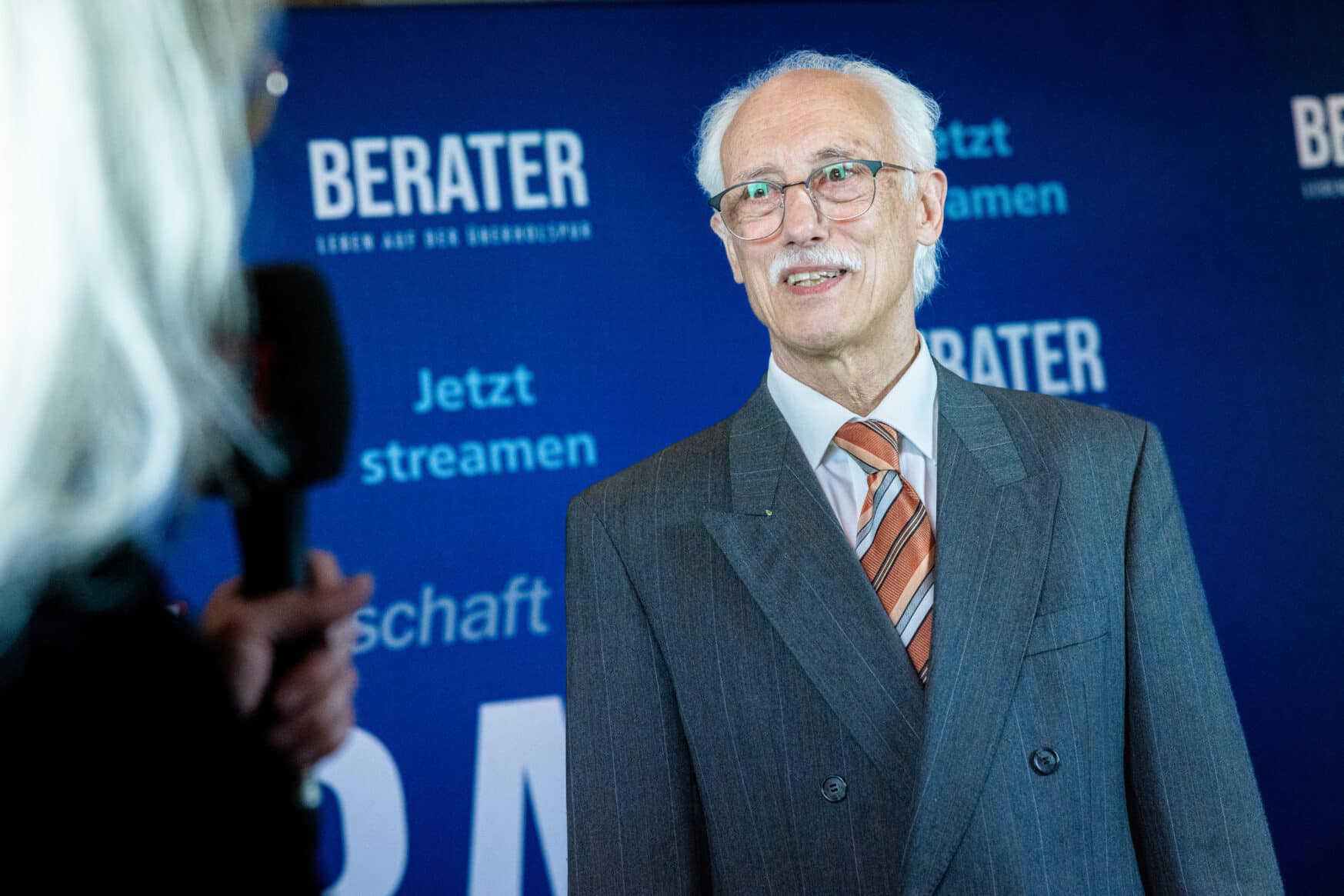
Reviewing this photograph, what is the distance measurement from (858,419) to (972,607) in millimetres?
318

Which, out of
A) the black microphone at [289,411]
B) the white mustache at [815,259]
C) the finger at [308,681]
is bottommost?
the finger at [308,681]

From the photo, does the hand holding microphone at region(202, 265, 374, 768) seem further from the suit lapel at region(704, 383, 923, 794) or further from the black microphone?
the suit lapel at region(704, 383, 923, 794)

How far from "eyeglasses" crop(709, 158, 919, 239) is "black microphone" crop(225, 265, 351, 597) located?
46.5 inches

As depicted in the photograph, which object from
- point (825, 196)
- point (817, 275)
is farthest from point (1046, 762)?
point (825, 196)

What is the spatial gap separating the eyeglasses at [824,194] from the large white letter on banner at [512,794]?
1.35 meters

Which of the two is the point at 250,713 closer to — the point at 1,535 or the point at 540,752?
the point at 1,535

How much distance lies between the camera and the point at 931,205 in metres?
1.87

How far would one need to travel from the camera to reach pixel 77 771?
0.45 m

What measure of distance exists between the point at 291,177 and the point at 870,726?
1884mm

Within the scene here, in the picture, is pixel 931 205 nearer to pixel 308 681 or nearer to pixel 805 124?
pixel 805 124

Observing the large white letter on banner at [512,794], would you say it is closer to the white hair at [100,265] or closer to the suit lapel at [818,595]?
the suit lapel at [818,595]

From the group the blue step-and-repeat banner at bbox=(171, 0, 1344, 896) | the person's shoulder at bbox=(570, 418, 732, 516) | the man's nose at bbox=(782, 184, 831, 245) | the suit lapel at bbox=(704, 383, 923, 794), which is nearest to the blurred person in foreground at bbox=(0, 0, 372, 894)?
the suit lapel at bbox=(704, 383, 923, 794)

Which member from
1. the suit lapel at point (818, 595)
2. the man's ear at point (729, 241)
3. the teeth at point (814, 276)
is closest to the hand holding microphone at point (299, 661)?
the suit lapel at point (818, 595)

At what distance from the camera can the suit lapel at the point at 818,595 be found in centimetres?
144
